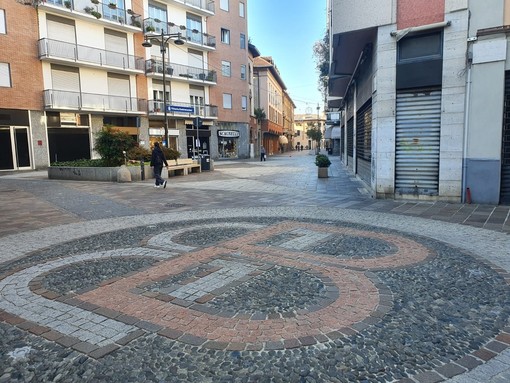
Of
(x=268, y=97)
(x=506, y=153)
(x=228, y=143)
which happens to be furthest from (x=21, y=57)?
(x=268, y=97)

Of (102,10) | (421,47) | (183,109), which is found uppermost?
(102,10)

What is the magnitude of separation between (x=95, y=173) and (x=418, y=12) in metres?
14.2

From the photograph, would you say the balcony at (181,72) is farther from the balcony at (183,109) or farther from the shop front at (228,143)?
the shop front at (228,143)

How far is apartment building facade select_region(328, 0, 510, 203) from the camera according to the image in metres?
9.08

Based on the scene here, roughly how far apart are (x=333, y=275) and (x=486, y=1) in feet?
Result: 27.6

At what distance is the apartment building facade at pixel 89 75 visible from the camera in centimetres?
2492

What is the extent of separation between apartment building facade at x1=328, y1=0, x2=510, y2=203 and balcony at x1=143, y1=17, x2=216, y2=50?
83.8ft

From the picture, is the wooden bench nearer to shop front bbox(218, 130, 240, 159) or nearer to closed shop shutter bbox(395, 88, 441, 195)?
closed shop shutter bbox(395, 88, 441, 195)

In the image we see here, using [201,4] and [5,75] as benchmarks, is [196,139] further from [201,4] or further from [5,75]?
[5,75]

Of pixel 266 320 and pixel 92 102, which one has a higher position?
pixel 92 102

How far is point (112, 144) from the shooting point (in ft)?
55.9

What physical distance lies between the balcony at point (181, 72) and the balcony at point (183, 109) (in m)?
2.29

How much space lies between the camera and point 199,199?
11.5m

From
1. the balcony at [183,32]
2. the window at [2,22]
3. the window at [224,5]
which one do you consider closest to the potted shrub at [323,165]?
the balcony at [183,32]
